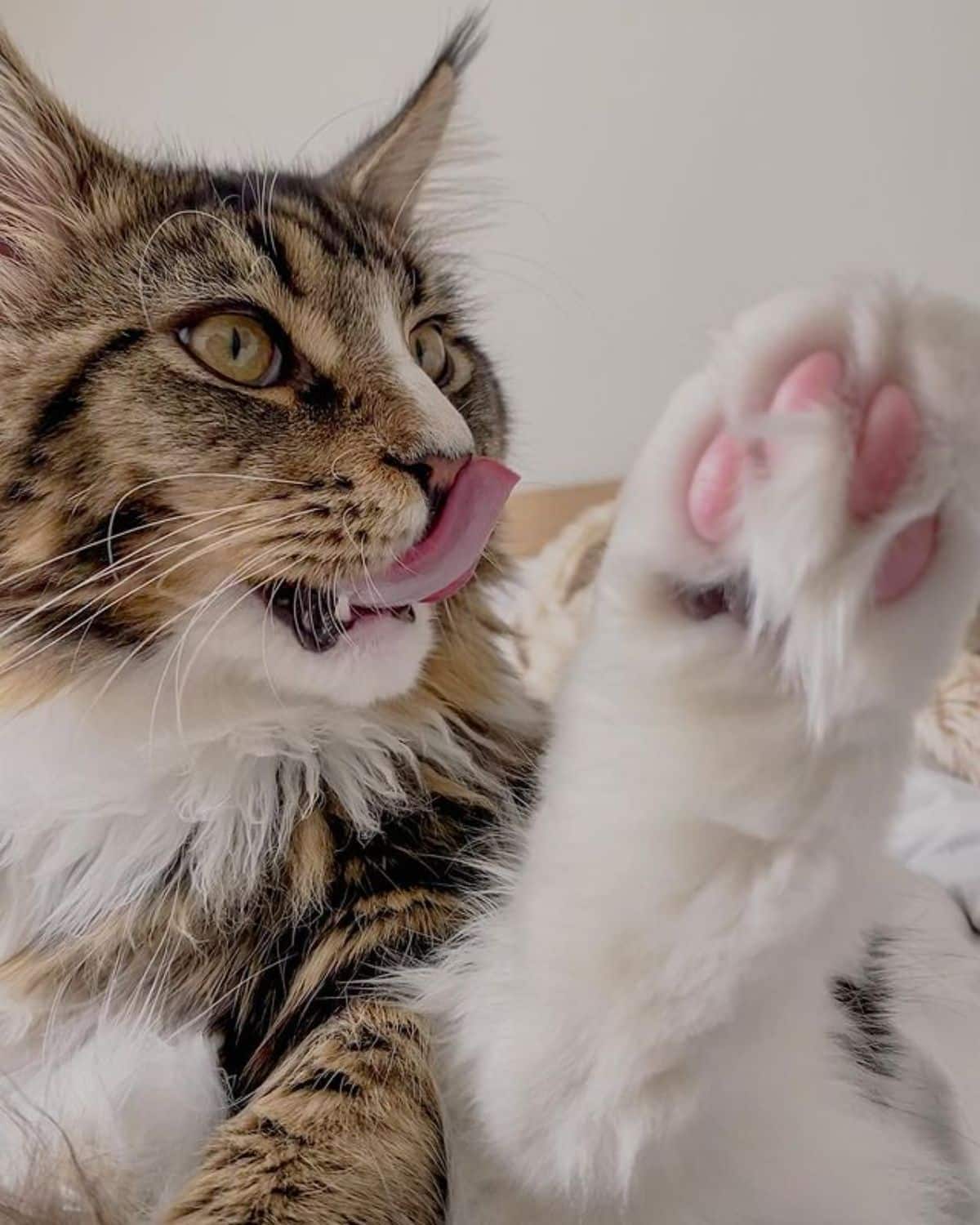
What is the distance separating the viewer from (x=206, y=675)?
71cm

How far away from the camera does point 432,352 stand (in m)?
0.91

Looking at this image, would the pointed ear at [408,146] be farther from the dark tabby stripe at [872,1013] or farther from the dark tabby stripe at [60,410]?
the dark tabby stripe at [872,1013]

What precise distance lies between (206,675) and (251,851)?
0.12 m

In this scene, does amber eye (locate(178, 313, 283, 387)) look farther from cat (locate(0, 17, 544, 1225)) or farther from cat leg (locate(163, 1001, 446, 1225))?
cat leg (locate(163, 1001, 446, 1225))

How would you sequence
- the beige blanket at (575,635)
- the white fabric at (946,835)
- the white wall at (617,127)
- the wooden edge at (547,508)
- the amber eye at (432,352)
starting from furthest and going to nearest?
the wooden edge at (547,508) → the white wall at (617,127) → the beige blanket at (575,635) → the white fabric at (946,835) → the amber eye at (432,352)

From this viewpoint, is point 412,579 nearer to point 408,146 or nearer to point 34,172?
point 34,172

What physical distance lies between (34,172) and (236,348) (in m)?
0.20

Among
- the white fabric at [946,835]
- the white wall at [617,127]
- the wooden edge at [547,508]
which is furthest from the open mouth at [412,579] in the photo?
the wooden edge at [547,508]

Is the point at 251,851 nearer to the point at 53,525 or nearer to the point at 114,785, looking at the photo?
the point at 114,785

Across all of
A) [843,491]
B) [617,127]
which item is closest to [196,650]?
[843,491]

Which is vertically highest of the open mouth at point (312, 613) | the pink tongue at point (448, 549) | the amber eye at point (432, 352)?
the amber eye at point (432, 352)

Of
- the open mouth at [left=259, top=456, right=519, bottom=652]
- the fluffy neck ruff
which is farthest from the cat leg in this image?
the open mouth at [left=259, top=456, right=519, bottom=652]

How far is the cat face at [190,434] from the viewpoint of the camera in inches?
26.4

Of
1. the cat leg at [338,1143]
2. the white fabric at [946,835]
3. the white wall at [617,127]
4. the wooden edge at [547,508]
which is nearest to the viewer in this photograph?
the cat leg at [338,1143]
